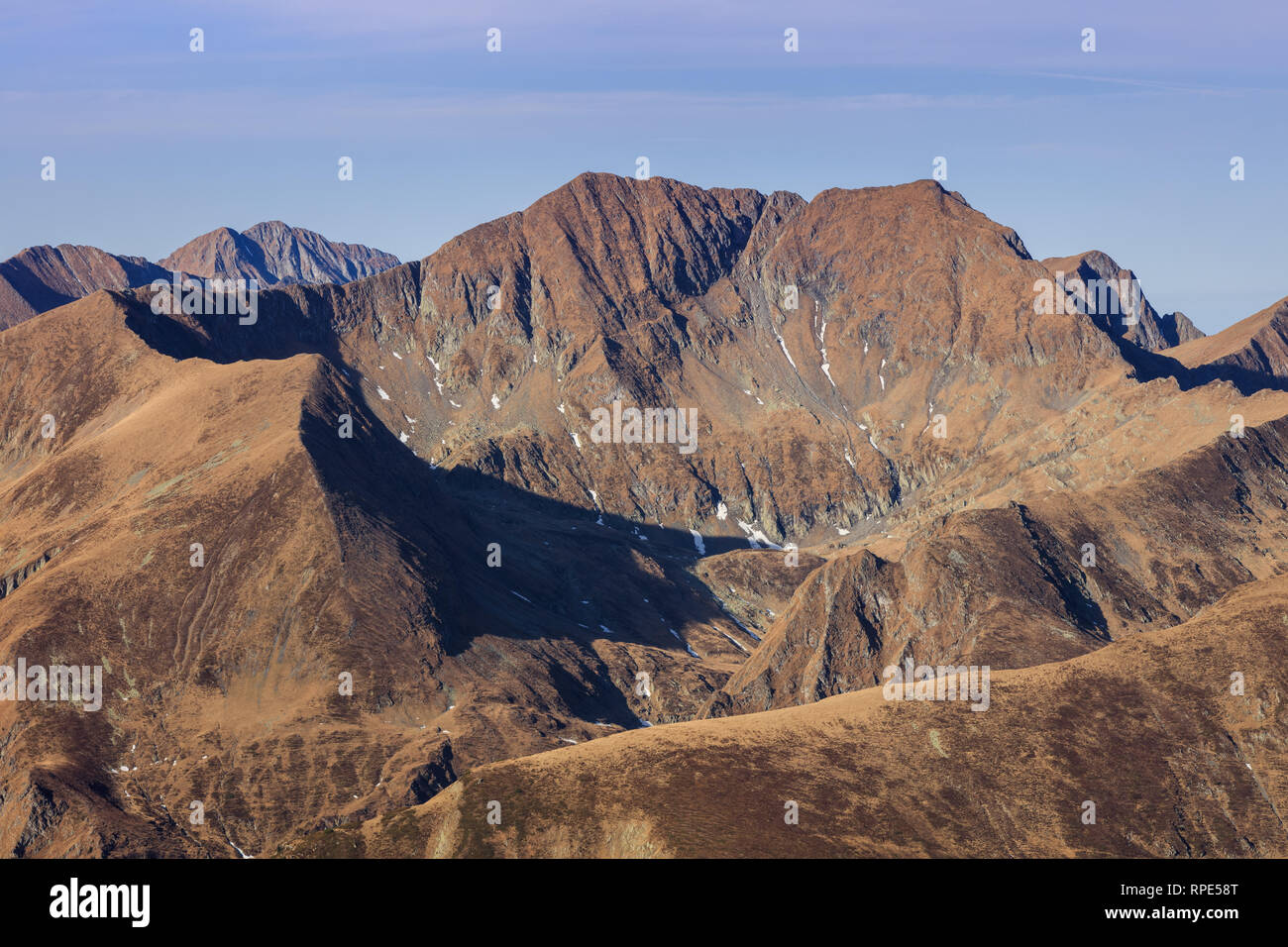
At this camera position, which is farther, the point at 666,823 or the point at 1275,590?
the point at 1275,590

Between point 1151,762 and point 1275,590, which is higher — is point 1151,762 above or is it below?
below
